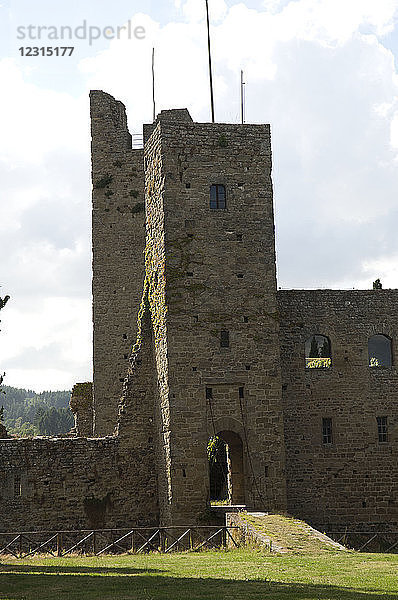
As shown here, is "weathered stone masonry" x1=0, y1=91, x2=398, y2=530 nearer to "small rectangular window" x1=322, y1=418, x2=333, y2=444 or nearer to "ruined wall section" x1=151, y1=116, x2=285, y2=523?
"ruined wall section" x1=151, y1=116, x2=285, y2=523

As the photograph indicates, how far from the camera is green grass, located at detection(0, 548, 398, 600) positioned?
494 inches

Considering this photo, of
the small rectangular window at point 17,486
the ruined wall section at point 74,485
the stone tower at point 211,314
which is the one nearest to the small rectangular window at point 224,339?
the stone tower at point 211,314

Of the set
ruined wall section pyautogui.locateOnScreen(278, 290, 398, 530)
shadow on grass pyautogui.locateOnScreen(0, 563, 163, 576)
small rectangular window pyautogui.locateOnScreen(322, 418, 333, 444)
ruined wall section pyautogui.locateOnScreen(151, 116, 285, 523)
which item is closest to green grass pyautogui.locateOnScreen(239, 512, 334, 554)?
ruined wall section pyautogui.locateOnScreen(151, 116, 285, 523)

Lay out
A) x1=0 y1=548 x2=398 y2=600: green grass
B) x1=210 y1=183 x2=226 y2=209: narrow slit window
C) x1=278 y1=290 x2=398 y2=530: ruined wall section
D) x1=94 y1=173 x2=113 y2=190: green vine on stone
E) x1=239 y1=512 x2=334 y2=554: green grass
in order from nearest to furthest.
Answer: x1=0 y1=548 x2=398 y2=600: green grass → x1=239 y1=512 x2=334 y2=554: green grass → x1=210 y1=183 x2=226 y2=209: narrow slit window → x1=278 y1=290 x2=398 y2=530: ruined wall section → x1=94 y1=173 x2=113 y2=190: green vine on stone

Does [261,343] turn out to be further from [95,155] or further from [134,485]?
[95,155]

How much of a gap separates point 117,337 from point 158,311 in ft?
22.7

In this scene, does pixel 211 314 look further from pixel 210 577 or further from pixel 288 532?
pixel 210 577

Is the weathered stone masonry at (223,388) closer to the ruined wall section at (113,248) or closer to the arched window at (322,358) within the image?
the arched window at (322,358)

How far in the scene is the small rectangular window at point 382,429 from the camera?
26906 millimetres

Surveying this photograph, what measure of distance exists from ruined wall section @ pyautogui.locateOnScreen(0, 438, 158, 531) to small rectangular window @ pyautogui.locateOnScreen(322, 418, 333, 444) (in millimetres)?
5705

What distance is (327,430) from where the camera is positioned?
2672cm

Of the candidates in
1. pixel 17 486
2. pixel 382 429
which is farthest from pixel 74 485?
pixel 382 429

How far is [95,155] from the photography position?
33.4 metres

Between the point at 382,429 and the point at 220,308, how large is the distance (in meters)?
7.15
